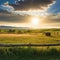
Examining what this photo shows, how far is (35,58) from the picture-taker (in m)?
13.2

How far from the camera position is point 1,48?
1388 centimetres

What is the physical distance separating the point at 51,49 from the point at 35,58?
5.03ft

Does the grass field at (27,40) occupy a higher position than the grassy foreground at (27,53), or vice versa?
the grassy foreground at (27,53)

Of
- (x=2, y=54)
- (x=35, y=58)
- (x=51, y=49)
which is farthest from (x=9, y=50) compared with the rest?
(x=51, y=49)

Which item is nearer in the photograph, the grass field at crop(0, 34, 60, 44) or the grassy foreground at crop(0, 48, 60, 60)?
the grassy foreground at crop(0, 48, 60, 60)

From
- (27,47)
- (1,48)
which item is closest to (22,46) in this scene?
(27,47)

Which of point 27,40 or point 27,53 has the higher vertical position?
point 27,53

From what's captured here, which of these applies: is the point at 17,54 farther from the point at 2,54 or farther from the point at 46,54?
the point at 46,54

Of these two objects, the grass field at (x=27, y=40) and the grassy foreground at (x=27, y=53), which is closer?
the grassy foreground at (x=27, y=53)

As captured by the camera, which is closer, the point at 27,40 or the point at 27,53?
the point at 27,53

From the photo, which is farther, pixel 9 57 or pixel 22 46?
pixel 22 46

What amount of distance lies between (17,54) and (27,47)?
786 millimetres

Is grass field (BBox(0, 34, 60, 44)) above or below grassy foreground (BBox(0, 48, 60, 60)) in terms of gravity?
below

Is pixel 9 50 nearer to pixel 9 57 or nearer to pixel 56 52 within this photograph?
pixel 9 57
